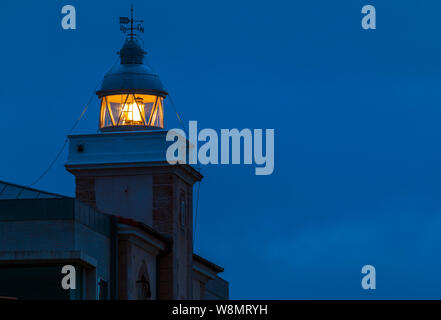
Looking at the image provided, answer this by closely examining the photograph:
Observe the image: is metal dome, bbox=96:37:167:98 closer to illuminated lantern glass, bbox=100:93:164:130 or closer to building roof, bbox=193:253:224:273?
illuminated lantern glass, bbox=100:93:164:130

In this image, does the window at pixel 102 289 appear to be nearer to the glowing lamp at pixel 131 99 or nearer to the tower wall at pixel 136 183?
the tower wall at pixel 136 183

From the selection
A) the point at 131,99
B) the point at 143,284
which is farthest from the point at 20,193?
the point at 131,99

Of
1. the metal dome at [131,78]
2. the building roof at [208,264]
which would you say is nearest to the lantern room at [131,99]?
the metal dome at [131,78]

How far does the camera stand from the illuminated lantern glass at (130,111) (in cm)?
4938

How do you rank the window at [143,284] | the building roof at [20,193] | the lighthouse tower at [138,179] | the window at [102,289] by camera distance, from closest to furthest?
1. the building roof at [20,193]
2. the window at [102,289]
3. the window at [143,284]
4. the lighthouse tower at [138,179]

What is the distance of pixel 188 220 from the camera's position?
164 feet

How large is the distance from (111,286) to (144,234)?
222 cm

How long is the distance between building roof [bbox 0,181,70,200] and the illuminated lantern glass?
8110mm

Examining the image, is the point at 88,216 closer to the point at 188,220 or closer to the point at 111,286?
the point at 111,286

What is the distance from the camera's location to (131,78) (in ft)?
162

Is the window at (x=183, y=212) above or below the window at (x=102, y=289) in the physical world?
above

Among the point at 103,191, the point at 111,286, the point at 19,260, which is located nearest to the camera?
the point at 19,260

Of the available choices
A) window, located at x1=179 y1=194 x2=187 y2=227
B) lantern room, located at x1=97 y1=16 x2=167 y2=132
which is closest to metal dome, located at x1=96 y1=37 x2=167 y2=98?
lantern room, located at x1=97 y1=16 x2=167 y2=132
